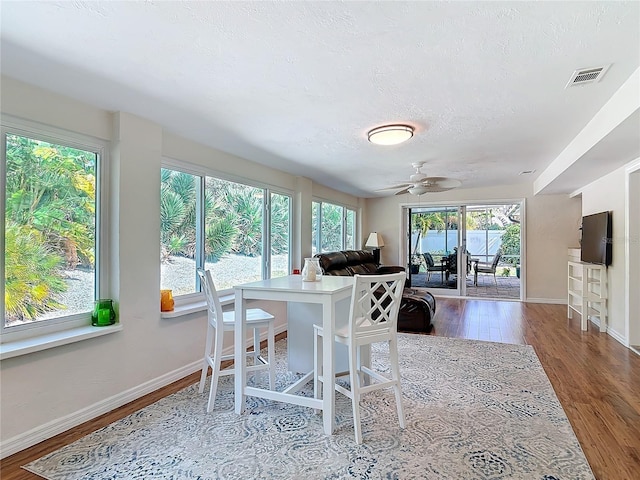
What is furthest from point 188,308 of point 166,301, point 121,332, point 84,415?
point 84,415

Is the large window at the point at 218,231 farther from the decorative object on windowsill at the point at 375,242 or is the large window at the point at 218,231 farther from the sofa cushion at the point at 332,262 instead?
the decorative object on windowsill at the point at 375,242

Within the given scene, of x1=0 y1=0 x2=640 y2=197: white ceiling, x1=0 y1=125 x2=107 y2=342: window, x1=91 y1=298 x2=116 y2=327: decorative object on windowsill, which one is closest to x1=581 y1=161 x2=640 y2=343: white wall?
x1=0 y1=0 x2=640 y2=197: white ceiling

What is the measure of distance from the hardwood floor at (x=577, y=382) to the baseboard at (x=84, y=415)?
0.14ft

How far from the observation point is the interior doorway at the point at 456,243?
7.59 meters

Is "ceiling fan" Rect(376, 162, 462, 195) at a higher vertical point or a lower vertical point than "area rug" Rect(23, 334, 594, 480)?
higher

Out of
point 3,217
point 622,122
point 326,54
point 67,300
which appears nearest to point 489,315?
point 622,122

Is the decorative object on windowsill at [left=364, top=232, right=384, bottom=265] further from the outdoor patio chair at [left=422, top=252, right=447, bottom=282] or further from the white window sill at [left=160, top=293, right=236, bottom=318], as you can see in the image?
the white window sill at [left=160, top=293, right=236, bottom=318]

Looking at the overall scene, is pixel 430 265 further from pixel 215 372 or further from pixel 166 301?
pixel 215 372

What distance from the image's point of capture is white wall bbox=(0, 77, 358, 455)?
2.18 metres

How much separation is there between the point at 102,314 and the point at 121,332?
0.20 m

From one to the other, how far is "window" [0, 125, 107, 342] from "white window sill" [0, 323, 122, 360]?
6 centimetres

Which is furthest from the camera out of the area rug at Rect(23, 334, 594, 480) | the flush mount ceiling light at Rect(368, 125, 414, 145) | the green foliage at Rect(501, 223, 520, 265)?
the green foliage at Rect(501, 223, 520, 265)

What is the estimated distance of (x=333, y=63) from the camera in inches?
79.6

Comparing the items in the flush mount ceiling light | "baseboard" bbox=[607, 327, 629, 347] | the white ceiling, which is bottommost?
"baseboard" bbox=[607, 327, 629, 347]
